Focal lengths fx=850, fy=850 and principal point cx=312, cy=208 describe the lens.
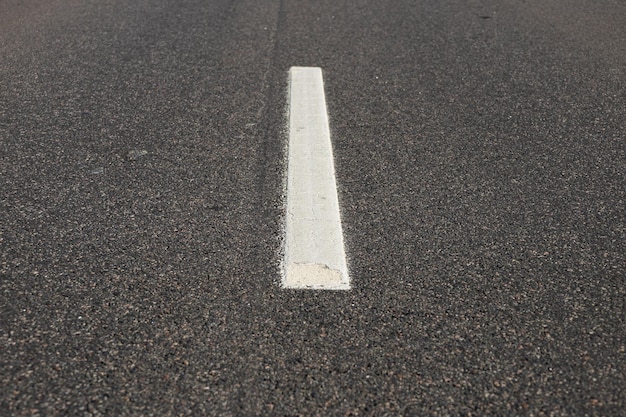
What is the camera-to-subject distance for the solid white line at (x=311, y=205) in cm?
346

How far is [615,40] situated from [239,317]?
5.59 m

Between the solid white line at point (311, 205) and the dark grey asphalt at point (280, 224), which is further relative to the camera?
the solid white line at point (311, 205)

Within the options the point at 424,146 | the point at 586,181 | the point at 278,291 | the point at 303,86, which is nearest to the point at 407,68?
the point at 303,86

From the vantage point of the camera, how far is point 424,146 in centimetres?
487

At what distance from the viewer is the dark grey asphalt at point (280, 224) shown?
2789mm

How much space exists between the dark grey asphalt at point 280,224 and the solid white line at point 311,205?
0.23 feet

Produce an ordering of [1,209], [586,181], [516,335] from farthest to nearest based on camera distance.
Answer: [586,181], [1,209], [516,335]

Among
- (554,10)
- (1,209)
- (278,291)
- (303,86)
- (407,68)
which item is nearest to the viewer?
(278,291)

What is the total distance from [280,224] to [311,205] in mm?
267

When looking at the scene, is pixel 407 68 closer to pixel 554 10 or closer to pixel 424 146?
pixel 424 146

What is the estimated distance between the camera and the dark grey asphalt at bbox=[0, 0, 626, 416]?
279 cm

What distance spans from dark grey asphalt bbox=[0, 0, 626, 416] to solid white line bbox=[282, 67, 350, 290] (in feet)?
0.23

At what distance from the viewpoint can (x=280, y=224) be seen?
12.7ft

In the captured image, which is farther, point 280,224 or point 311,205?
point 311,205
